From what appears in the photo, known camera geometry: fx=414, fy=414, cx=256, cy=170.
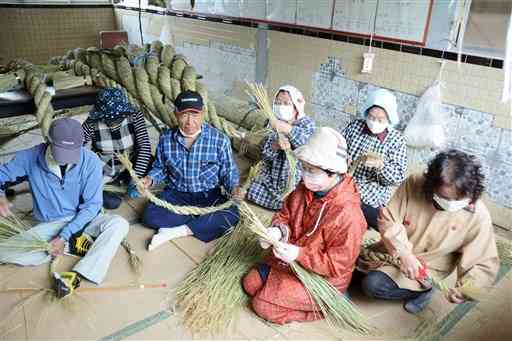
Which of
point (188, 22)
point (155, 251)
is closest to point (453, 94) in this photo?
point (155, 251)

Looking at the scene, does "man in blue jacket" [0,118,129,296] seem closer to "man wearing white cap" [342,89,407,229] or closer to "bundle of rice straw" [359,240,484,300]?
"bundle of rice straw" [359,240,484,300]

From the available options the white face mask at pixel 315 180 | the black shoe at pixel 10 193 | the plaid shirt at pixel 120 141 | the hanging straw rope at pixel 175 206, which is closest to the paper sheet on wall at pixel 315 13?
the plaid shirt at pixel 120 141

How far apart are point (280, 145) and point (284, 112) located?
22 centimetres

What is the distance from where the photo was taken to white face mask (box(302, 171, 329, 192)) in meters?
1.83

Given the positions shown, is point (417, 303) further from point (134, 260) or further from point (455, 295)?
point (134, 260)

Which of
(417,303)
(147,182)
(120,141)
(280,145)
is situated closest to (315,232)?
(417,303)

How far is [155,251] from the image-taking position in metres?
2.53

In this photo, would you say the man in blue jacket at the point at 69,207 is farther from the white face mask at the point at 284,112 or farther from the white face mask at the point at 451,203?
the white face mask at the point at 451,203

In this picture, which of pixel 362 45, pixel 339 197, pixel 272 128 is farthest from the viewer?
pixel 362 45

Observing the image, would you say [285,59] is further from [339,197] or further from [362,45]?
[339,197]

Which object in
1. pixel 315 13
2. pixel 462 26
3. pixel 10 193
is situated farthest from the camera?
pixel 315 13

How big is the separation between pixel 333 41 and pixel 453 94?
3.85 feet

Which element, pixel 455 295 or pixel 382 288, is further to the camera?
pixel 382 288

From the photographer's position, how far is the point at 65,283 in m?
2.11
